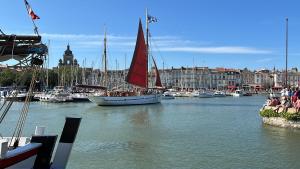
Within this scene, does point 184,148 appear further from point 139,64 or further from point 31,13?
point 139,64

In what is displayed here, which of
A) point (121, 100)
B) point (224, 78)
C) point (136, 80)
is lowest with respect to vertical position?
point (121, 100)

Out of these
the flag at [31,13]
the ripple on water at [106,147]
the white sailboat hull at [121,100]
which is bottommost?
the ripple on water at [106,147]

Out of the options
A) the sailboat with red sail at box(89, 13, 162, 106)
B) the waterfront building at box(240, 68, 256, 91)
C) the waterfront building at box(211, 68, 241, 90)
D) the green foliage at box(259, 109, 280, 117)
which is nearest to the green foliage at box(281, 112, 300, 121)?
the green foliage at box(259, 109, 280, 117)

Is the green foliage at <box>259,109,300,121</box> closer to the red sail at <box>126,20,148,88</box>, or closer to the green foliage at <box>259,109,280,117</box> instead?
the green foliage at <box>259,109,280,117</box>

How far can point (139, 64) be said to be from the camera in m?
59.6

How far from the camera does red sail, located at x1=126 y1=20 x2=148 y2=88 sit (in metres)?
59.0

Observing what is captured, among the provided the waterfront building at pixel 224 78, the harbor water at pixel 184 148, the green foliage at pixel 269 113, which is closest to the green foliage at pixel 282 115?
the green foliage at pixel 269 113

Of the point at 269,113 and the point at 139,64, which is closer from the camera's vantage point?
the point at 269,113

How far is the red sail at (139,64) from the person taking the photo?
5903cm

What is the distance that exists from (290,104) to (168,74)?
150434mm

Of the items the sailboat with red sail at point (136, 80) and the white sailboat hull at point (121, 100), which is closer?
the white sailboat hull at point (121, 100)

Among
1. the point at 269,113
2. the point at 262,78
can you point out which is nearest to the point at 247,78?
the point at 262,78

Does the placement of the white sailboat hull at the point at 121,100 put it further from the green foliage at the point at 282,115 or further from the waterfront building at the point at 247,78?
the waterfront building at the point at 247,78

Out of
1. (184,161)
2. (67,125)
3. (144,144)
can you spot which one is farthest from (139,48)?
(67,125)
